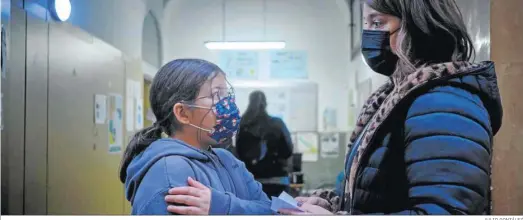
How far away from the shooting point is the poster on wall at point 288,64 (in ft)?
5.72

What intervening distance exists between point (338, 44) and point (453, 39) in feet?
1.58

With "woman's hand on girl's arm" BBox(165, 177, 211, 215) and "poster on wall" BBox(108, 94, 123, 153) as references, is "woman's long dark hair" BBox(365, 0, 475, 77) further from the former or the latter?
"poster on wall" BBox(108, 94, 123, 153)

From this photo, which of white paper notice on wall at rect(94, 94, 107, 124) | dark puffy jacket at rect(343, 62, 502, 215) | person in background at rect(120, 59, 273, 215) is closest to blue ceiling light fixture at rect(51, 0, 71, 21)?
white paper notice on wall at rect(94, 94, 107, 124)

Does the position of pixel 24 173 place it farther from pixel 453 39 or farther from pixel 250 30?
pixel 453 39

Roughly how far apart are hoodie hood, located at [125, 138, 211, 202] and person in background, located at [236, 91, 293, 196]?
0.76 ft

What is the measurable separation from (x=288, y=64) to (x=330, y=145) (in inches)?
12.6

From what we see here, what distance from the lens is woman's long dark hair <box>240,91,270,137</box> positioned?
1.65 m

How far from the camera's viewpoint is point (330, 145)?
5.53ft

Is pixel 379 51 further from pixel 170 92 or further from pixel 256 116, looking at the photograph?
pixel 170 92

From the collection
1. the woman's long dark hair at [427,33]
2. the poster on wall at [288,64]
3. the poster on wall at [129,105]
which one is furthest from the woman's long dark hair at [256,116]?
the woman's long dark hair at [427,33]

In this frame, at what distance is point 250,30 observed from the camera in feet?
5.77

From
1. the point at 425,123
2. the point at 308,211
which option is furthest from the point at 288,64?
the point at 425,123

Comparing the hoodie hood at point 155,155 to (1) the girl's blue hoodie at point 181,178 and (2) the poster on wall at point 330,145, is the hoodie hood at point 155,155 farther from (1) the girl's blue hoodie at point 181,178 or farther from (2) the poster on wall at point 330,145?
(2) the poster on wall at point 330,145

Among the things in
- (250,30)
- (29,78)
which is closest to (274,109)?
(250,30)
